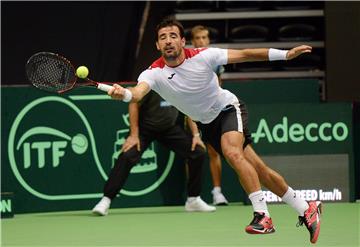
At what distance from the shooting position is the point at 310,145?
1095cm

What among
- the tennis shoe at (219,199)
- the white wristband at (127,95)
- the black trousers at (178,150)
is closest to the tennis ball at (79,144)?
the black trousers at (178,150)

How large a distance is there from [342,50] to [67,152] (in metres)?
5.15

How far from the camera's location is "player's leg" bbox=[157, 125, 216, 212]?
34.5 ft

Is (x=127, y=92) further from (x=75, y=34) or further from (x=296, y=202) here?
(x=75, y=34)

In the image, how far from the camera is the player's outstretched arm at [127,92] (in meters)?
6.82

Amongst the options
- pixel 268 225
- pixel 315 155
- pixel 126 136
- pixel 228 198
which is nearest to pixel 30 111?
pixel 126 136

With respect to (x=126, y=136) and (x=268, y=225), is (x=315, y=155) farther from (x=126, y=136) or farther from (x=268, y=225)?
(x=268, y=225)

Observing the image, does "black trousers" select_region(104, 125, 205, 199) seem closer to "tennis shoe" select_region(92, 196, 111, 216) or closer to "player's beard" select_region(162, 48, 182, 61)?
"tennis shoe" select_region(92, 196, 111, 216)

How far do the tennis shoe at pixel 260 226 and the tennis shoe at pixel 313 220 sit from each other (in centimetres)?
33

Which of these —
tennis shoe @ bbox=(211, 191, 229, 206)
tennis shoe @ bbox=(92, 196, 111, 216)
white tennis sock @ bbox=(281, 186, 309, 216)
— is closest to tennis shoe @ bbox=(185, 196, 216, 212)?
tennis shoe @ bbox=(211, 191, 229, 206)

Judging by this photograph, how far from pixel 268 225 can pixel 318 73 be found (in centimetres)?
744

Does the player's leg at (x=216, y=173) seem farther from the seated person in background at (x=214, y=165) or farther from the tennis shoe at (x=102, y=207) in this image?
the tennis shoe at (x=102, y=207)

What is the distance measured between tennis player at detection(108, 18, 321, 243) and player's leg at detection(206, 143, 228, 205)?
2.73m

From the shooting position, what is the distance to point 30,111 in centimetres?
1075
